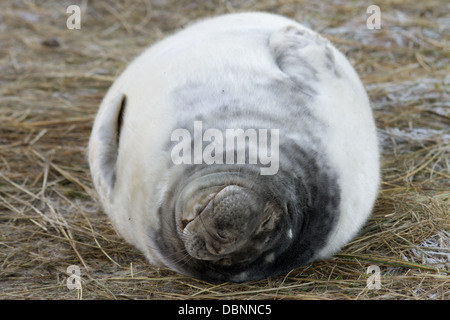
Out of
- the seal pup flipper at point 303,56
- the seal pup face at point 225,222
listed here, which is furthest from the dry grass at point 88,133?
the seal pup flipper at point 303,56

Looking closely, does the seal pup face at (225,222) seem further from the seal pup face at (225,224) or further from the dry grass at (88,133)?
the dry grass at (88,133)

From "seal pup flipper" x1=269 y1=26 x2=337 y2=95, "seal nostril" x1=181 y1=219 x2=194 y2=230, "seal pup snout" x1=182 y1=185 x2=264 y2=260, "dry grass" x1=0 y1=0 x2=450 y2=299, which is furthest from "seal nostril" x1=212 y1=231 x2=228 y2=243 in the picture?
"seal pup flipper" x1=269 y1=26 x2=337 y2=95

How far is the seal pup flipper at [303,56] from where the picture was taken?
3084mm

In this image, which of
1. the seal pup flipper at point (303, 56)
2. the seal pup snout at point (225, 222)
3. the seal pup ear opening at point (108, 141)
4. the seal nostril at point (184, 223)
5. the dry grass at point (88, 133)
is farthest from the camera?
the seal pup ear opening at point (108, 141)

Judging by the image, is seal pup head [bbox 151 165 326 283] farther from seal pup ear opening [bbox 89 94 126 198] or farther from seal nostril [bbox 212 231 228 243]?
seal pup ear opening [bbox 89 94 126 198]

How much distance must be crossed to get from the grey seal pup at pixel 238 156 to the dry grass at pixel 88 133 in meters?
0.16

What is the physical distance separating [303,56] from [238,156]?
3.06 ft

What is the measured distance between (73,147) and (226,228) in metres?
2.47

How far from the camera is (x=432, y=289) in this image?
277 cm

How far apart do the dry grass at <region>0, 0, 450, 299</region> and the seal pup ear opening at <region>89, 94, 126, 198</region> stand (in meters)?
0.41

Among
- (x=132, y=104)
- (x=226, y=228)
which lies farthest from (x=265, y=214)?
(x=132, y=104)

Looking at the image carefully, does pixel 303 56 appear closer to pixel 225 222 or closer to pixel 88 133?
pixel 225 222

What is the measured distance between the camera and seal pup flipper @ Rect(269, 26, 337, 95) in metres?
3.08

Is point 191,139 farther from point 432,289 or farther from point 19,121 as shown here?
point 19,121
